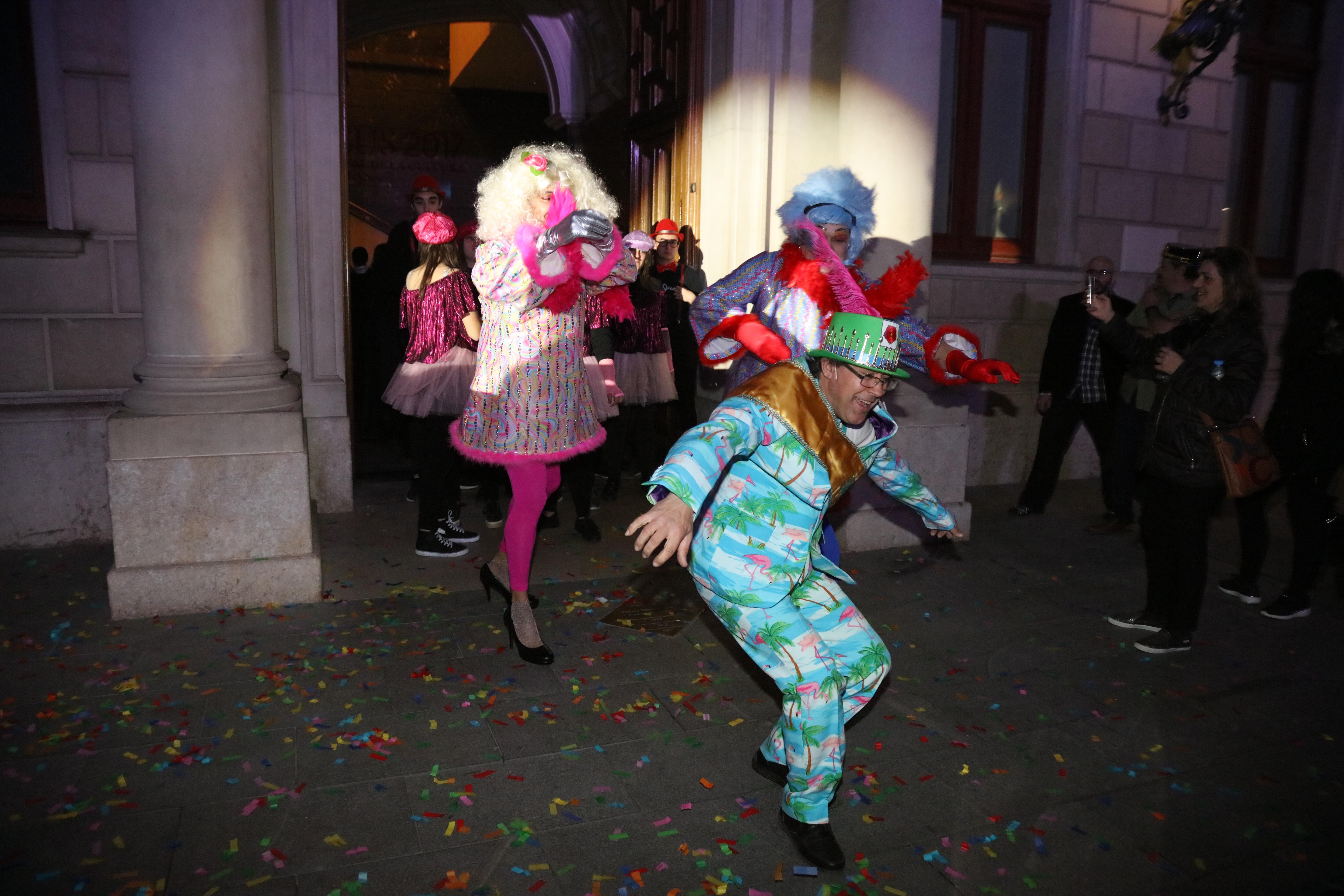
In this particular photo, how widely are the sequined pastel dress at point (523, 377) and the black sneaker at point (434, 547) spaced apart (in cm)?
148

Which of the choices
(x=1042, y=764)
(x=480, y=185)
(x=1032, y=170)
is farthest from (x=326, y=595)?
(x=1032, y=170)

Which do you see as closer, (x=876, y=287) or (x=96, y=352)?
(x=876, y=287)

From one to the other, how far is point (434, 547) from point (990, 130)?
5.82m

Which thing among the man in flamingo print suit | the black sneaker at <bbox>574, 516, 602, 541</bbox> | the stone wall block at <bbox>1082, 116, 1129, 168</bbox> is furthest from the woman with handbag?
the stone wall block at <bbox>1082, 116, 1129, 168</bbox>

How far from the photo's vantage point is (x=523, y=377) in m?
3.79

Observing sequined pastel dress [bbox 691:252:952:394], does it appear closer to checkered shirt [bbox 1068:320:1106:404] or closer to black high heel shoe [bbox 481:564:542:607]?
black high heel shoe [bbox 481:564:542:607]

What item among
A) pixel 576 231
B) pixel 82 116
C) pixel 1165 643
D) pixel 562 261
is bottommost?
pixel 1165 643

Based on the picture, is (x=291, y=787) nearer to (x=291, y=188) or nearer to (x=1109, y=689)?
(x=1109, y=689)

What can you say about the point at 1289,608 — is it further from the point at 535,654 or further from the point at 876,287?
the point at 535,654

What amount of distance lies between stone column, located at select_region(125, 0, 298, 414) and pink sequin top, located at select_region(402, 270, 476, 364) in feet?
2.84

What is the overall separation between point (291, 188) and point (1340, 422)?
6101 millimetres

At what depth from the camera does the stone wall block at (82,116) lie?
5203 mm

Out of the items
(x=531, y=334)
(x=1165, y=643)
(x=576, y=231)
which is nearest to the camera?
(x=576, y=231)

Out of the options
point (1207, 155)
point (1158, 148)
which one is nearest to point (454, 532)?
point (1158, 148)
